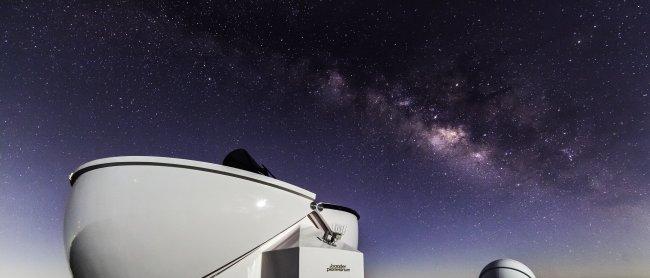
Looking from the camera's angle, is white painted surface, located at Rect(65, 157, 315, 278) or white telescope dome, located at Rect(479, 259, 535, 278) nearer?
white painted surface, located at Rect(65, 157, 315, 278)

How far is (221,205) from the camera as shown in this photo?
4.97 ft

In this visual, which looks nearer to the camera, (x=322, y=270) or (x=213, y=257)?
(x=213, y=257)

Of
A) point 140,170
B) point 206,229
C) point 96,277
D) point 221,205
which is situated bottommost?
point 96,277

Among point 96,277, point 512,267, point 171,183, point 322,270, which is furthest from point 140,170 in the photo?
point 512,267

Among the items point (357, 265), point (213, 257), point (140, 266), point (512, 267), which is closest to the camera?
point (140, 266)

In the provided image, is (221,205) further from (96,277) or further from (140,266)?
(96,277)

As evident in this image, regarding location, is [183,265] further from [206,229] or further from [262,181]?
[262,181]

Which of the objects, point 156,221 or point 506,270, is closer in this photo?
point 156,221

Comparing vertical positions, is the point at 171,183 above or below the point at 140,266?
above

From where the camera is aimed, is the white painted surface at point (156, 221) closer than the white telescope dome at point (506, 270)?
Yes

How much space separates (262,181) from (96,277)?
754mm

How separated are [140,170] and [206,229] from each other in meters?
0.36

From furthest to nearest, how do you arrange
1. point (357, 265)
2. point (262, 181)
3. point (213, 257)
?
point (357, 265)
point (262, 181)
point (213, 257)

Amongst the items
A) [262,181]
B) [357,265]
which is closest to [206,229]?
[262,181]
